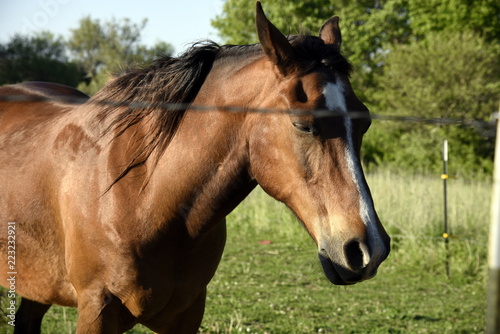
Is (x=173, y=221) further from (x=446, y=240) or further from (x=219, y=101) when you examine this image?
(x=446, y=240)

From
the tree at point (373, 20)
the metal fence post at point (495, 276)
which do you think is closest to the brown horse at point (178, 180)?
the metal fence post at point (495, 276)

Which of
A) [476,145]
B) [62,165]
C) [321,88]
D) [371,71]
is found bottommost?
[62,165]

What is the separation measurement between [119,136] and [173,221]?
0.56 meters

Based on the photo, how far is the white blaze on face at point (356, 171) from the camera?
6.63 feet

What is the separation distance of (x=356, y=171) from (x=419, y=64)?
790 inches

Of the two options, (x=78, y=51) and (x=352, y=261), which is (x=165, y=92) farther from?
(x=78, y=51)

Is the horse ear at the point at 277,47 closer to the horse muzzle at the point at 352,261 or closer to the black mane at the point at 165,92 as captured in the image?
the black mane at the point at 165,92

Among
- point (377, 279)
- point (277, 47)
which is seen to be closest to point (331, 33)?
point (277, 47)

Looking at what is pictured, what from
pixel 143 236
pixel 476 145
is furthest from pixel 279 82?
pixel 476 145

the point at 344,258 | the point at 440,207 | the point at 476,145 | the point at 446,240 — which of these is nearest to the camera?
the point at 344,258

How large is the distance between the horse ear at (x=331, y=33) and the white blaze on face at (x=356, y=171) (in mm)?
603

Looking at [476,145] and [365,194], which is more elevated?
[476,145]

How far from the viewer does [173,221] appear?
2547mm

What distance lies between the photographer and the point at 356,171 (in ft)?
6.93
